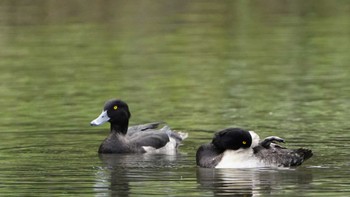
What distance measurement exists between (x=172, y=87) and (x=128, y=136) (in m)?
5.02

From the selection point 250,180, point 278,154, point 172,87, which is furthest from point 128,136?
point 172,87

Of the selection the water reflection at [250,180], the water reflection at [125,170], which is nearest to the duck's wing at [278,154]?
the water reflection at [250,180]

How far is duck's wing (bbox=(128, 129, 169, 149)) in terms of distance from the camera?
20000 mm

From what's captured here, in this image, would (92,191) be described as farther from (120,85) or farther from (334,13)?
(334,13)

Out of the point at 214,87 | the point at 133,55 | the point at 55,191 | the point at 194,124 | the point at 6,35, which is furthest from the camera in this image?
the point at 6,35

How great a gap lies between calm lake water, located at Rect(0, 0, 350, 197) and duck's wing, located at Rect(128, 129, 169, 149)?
34 cm

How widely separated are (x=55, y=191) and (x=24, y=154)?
2.92 metres

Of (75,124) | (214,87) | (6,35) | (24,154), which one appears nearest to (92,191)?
(24,154)

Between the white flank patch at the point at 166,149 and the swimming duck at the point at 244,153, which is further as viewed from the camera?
the white flank patch at the point at 166,149

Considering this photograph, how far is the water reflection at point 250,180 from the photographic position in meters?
16.1

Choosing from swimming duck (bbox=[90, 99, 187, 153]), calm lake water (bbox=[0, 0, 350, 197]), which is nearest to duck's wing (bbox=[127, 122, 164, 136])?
swimming duck (bbox=[90, 99, 187, 153])

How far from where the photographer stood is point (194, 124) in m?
21.3

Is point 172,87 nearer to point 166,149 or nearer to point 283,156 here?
point 166,149

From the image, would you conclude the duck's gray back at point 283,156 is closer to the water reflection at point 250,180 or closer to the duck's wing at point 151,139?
the water reflection at point 250,180
